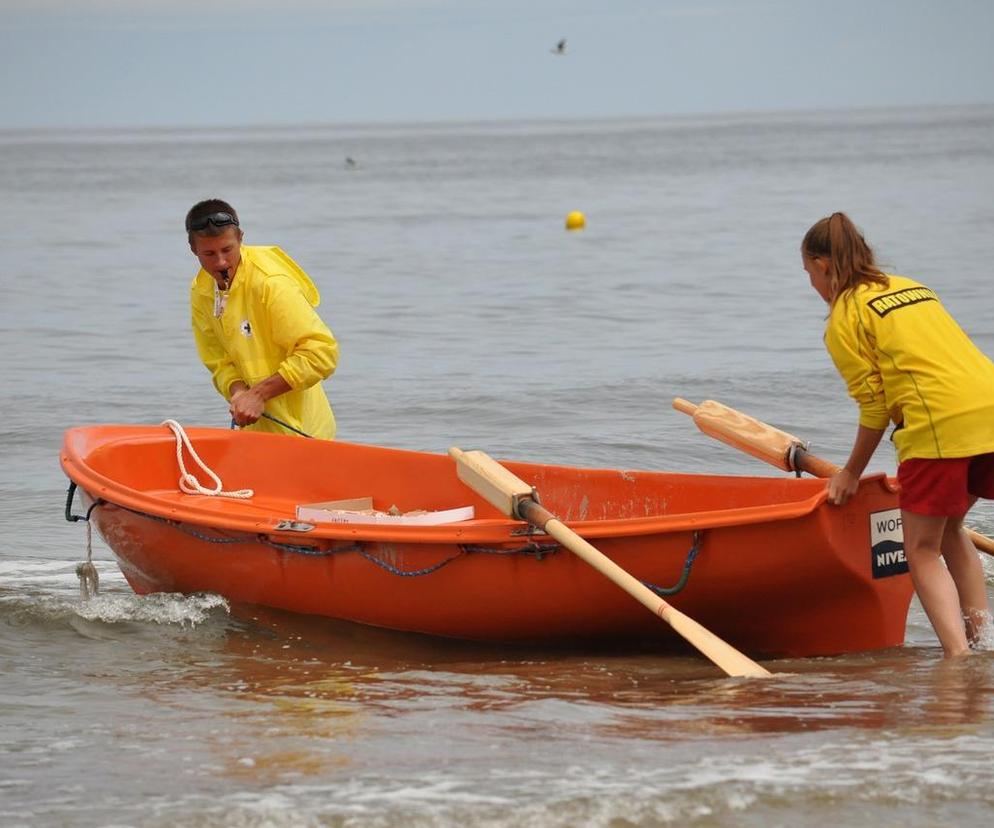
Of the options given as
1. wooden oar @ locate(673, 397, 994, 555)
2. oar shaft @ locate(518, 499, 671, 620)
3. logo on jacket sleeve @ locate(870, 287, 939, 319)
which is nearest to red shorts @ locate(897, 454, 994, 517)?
logo on jacket sleeve @ locate(870, 287, 939, 319)

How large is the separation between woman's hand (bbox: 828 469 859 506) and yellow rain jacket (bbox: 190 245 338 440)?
2332mm

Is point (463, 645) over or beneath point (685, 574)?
beneath

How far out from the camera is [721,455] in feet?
37.6

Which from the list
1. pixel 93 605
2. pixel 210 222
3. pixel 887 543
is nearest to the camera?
pixel 887 543

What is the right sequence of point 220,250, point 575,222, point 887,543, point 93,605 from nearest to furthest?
point 887,543
point 220,250
point 93,605
point 575,222

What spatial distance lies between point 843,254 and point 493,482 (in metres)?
1.63

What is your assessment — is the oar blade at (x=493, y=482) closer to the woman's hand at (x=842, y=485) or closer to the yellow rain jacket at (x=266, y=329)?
the yellow rain jacket at (x=266, y=329)

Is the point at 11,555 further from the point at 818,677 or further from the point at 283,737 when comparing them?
the point at 818,677

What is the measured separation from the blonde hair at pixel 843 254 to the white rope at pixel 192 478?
3465mm

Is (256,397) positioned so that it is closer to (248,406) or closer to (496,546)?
(248,406)

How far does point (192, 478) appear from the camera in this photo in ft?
25.9

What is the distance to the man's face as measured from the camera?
702cm

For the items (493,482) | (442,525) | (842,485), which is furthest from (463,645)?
(842,485)

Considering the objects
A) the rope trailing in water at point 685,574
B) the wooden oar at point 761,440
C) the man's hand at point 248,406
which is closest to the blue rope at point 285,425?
the man's hand at point 248,406
